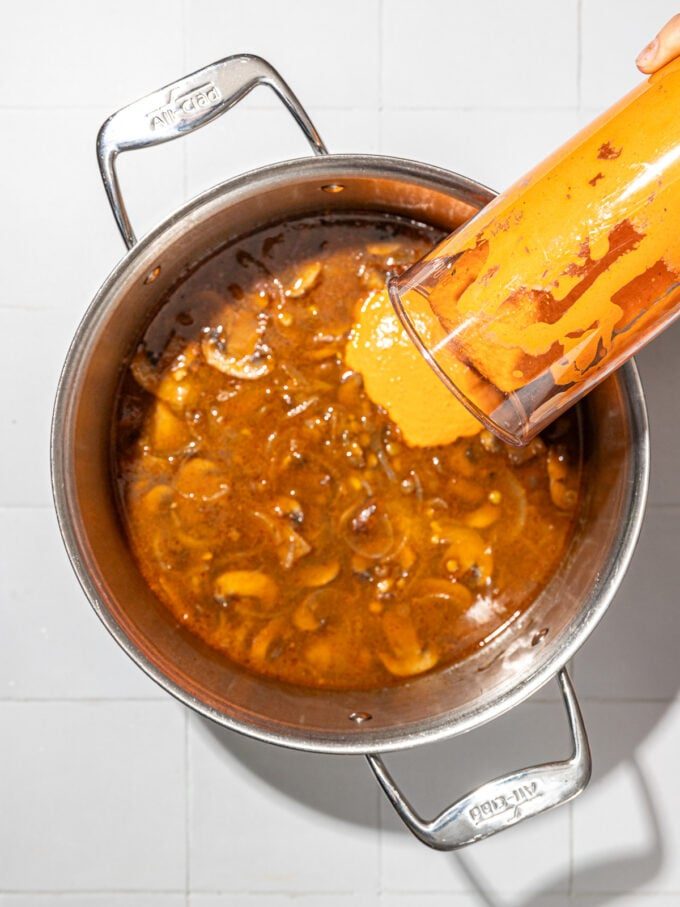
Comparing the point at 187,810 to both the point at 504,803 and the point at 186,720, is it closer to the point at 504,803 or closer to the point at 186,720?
the point at 186,720

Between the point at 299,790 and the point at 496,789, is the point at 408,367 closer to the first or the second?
the point at 496,789

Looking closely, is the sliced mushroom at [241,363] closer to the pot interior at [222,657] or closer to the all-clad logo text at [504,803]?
the pot interior at [222,657]

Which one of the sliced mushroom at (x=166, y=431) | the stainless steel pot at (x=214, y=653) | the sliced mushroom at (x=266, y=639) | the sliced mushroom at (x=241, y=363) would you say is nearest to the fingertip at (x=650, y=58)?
the stainless steel pot at (x=214, y=653)

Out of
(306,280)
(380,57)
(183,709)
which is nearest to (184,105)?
(306,280)

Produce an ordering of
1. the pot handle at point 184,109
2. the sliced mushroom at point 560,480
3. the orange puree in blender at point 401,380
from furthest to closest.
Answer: the sliced mushroom at point 560,480, the orange puree in blender at point 401,380, the pot handle at point 184,109

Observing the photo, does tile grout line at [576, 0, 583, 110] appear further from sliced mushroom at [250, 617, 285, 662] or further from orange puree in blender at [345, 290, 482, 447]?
sliced mushroom at [250, 617, 285, 662]

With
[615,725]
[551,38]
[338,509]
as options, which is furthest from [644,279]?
[615,725]
